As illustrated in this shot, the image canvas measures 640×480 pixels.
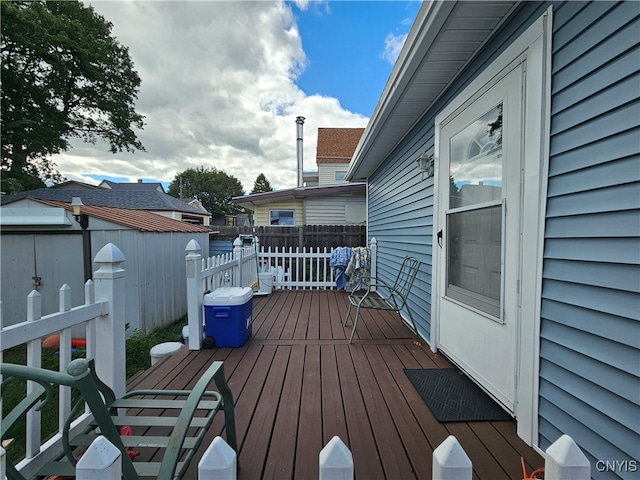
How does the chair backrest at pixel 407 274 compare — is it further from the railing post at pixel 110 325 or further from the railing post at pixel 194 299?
the railing post at pixel 110 325

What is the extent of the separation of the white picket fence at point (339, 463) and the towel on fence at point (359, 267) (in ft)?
15.1

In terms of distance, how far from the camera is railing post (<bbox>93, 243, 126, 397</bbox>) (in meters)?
1.53

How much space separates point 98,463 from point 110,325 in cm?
113

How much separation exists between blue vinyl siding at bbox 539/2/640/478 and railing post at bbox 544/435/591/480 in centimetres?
67

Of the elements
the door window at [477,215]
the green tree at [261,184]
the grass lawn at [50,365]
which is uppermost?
the green tree at [261,184]

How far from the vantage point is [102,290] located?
156 cm

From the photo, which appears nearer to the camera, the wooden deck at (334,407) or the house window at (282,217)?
the wooden deck at (334,407)

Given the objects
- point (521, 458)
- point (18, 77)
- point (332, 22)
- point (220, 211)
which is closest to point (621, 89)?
point (521, 458)

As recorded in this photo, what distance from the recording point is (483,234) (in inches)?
80.8

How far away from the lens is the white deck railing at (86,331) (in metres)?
1.18

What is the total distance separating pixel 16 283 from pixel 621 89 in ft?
23.7

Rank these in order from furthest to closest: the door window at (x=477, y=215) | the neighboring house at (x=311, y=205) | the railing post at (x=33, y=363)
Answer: the neighboring house at (x=311, y=205) < the door window at (x=477, y=215) < the railing post at (x=33, y=363)

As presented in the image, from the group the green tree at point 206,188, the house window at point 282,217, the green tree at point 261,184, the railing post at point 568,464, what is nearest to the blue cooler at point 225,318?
the railing post at point 568,464

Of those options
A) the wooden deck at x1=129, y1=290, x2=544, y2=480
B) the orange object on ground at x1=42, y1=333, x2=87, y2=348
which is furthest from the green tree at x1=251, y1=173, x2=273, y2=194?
the wooden deck at x1=129, y1=290, x2=544, y2=480
